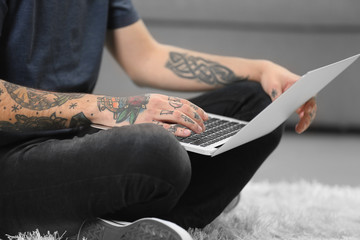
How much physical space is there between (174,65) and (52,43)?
29 centimetres

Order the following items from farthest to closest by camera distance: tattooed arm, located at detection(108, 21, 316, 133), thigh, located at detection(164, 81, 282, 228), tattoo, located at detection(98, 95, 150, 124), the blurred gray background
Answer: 1. the blurred gray background
2. tattooed arm, located at detection(108, 21, 316, 133)
3. thigh, located at detection(164, 81, 282, 228)
4. tattoo, located at detection(98, 95, 150, 124)

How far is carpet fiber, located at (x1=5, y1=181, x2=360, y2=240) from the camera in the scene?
36.1 inches

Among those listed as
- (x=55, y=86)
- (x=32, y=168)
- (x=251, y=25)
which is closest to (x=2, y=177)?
(x=32, y=168)

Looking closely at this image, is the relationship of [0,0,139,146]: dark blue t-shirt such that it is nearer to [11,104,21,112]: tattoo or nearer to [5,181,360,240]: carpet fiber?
[11,104,21,112]: tattoo

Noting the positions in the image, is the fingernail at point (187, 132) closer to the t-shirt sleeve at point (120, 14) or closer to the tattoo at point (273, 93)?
the tattoo at point (273, 93)

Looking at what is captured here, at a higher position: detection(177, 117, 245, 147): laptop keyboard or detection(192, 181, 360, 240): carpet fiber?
detection(177, 117, 245, 147): laptop keyboard

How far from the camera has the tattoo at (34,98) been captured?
2.50 ft

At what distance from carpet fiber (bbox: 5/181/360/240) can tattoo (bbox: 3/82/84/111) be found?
180mm

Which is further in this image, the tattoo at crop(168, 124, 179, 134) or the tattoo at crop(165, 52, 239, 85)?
the tattoo at crop(165, 52, 239, 85)

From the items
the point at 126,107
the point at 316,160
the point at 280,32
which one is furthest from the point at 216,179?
the point at 280,32

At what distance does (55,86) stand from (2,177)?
0.22 meters

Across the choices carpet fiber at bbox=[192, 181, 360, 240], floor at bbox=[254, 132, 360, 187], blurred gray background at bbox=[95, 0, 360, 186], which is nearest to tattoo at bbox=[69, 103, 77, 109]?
carpet fiber at bbox=[192, 181, 360, 240]

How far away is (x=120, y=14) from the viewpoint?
43.0 inches

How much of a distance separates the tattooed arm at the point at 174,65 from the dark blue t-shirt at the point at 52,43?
93 mm
